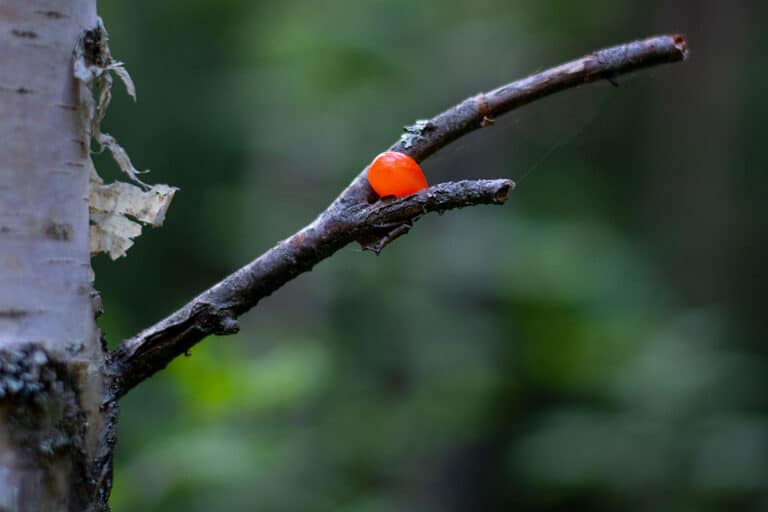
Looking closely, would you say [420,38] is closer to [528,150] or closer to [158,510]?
[528,150]

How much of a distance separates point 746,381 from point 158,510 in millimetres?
3438

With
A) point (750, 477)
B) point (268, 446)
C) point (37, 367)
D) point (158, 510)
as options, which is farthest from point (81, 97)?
point (750, 477)

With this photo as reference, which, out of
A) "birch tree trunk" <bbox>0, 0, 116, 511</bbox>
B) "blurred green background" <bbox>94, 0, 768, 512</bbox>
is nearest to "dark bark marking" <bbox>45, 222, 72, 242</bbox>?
"birch tree trunk" <bbox>0, 0, 116, 511</bbox>

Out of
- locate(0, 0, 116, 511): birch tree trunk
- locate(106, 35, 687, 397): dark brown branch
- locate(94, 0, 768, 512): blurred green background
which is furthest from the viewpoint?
locate(94, 0, 768, 512): blurred green background

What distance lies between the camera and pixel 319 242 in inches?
31.3

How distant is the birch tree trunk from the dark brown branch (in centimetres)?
6

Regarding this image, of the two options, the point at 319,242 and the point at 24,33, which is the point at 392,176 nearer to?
the point at 319,242

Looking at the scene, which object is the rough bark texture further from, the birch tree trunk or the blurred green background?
the blurred green background

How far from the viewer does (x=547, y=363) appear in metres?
4.72

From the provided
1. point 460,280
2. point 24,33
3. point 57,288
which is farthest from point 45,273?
point 460,280

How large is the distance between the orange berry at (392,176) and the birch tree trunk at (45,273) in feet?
0.94

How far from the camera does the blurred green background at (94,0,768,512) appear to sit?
3.58 m

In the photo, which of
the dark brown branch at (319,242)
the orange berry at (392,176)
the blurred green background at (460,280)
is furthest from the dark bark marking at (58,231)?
the blurred green background at (460,280)

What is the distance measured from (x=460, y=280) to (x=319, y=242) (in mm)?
3969
